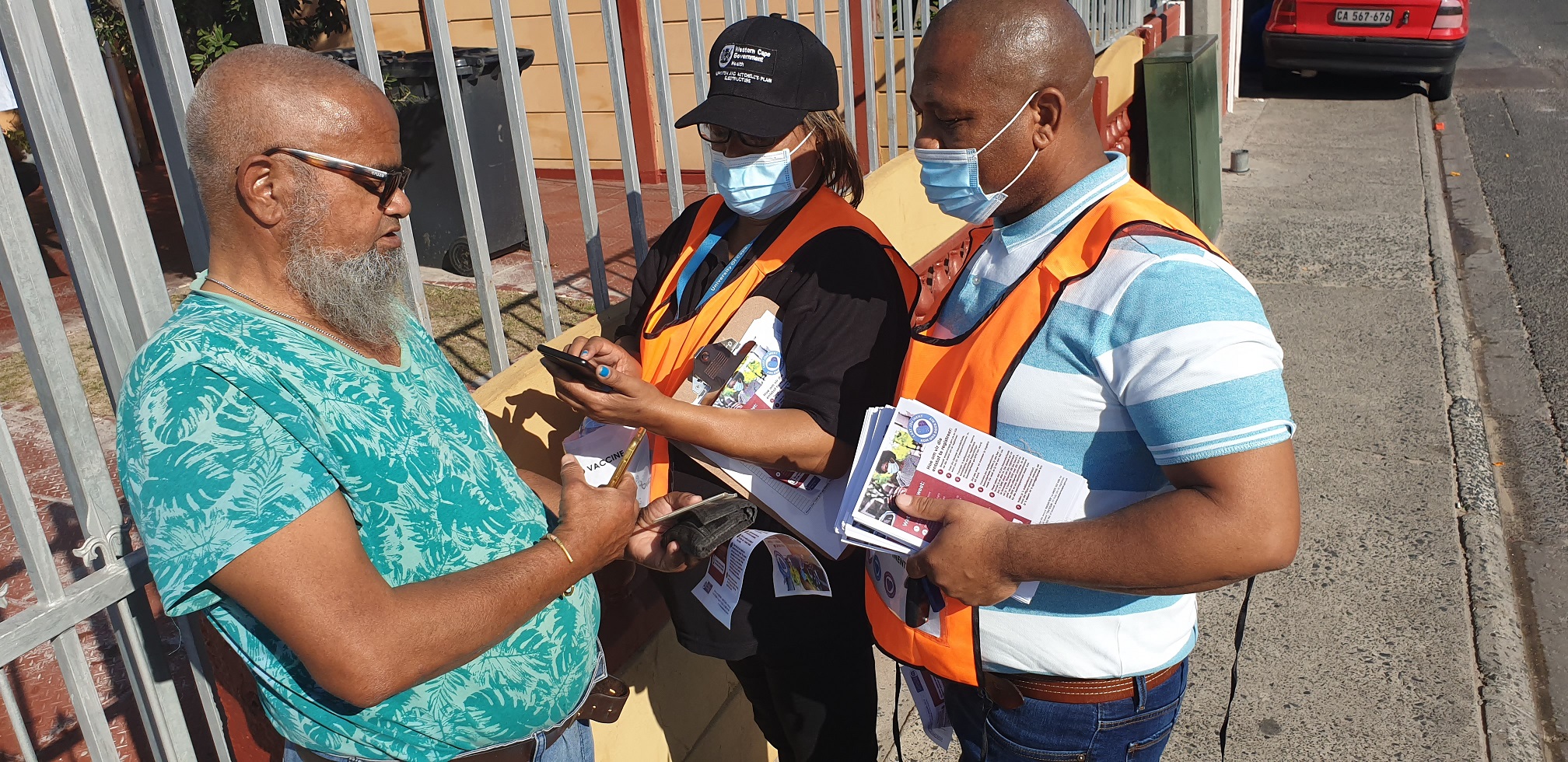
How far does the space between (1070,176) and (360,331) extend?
1.23 m

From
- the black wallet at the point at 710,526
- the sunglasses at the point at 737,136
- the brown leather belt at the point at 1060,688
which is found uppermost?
the sunglasses at the point at 737,136

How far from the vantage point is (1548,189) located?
929 cm

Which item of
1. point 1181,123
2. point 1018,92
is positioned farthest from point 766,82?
point 1181,123

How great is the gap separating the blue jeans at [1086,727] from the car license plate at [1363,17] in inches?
512

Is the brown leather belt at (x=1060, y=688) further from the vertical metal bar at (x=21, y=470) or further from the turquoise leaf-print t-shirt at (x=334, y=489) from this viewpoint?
the vertical metal bar at (x=21, y=470)

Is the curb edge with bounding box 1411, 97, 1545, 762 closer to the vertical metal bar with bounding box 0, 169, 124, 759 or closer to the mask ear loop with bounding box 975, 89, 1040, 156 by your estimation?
the mask ear loop with bounding box 975, 89, 1040, 156

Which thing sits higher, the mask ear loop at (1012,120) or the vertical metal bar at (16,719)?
the mask ear loop at (1012,120)

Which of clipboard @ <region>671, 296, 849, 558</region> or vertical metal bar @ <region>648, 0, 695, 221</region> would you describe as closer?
clipboard @ <region>671, 296, 849, 558</region>

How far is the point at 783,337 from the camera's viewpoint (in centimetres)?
225

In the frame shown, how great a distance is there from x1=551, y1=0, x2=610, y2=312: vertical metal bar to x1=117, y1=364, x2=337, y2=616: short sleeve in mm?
1271

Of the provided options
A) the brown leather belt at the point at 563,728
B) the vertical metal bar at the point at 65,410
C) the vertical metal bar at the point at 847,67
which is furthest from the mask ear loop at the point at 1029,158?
the vertical metal bar at the point at 847,67

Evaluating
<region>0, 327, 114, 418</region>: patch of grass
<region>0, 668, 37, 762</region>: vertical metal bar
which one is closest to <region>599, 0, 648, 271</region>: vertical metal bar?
<region>0, 668, 37, 762</region>: vertical metal bar

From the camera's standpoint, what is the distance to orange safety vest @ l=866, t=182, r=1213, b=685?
1718mm

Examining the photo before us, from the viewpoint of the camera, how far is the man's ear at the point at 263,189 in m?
1.64
